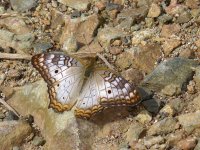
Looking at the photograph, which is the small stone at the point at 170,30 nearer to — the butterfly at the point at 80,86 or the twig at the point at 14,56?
the butterfly at the point at 80,86

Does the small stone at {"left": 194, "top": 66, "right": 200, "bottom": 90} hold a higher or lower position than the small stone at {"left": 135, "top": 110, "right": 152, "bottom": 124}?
higher

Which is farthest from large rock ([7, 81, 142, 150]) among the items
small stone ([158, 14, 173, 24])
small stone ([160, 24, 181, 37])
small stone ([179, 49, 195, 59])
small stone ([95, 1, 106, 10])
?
small stone ([95, 1, 106, 10])

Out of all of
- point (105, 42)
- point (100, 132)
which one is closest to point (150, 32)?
point (105, 42)

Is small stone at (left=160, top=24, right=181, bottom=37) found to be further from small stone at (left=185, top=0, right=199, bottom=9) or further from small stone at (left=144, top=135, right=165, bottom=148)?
small stone at (left=144, top=135, right=165, bottom=148)

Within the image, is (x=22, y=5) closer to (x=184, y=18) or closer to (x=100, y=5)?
(x=100, y=5)

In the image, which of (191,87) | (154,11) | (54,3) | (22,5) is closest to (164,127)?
(191,87)

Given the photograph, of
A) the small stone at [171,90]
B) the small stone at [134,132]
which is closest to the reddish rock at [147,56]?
the small stone at [171,90]

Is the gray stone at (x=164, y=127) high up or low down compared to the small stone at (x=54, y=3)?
down
